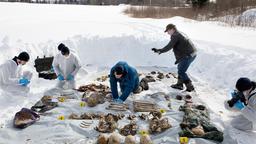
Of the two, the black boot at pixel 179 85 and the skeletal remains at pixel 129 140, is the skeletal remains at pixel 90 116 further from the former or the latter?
the black boot at pixel 179 85

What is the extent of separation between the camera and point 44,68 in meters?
7.07

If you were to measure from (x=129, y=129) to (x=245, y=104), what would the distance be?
164 centimetres

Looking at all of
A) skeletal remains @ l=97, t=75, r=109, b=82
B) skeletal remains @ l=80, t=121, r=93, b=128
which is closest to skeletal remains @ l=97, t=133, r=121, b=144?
skeletal remains @ l=80, t=121, r=93, b=128

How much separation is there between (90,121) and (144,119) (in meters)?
0.79

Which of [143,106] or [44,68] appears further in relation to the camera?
[44,68]

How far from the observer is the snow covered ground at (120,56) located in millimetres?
4223

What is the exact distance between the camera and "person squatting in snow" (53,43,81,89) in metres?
6.04

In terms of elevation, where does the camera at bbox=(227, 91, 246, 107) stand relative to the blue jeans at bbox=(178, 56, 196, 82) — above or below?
below

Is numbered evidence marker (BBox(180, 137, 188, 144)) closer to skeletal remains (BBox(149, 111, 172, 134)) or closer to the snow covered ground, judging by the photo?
skeletal remains (BBox(149, 111, 172, 134))

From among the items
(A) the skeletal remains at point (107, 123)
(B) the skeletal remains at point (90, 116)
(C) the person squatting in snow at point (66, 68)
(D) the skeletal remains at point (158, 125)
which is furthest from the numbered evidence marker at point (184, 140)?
(C) the person squatting in snow at point (66, 68)

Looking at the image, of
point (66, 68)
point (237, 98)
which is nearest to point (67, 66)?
point (66, 68)

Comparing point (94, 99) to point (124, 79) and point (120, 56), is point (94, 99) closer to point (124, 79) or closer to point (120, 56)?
point (124, 79)

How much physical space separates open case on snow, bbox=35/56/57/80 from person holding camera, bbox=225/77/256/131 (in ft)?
13.0

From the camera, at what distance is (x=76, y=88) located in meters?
6.12
